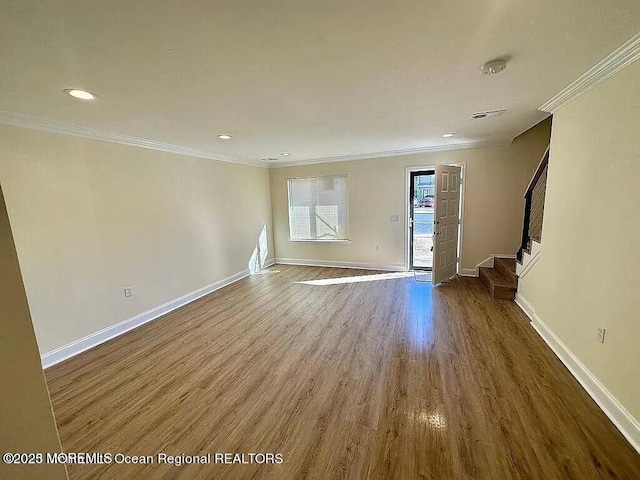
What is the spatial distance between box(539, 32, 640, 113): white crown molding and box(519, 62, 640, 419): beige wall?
0.05 metres

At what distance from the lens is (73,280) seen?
9.25ft

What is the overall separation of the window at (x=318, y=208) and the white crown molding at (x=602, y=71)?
3702 mm

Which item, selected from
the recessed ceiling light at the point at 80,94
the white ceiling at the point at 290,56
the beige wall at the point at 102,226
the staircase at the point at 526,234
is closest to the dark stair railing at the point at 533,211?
the staircase at the point at 526,234

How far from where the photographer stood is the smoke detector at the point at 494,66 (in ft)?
5.64

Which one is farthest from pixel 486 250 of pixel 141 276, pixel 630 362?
pixel 141 276

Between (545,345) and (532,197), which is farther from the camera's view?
(532,197)

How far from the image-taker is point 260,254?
20.1ft

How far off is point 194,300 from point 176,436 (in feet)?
8.99

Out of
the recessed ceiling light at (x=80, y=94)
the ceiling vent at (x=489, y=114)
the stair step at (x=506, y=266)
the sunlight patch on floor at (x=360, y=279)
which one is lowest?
the sunlight patch on floor at (x=360, y=279)

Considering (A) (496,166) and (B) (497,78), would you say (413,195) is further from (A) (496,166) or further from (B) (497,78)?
(B) (497,78)

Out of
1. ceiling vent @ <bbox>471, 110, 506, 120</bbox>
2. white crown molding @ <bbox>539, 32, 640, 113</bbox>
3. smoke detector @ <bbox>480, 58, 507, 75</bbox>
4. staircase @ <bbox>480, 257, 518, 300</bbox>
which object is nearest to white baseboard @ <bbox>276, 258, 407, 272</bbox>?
staircase @ <bbox>480, 257, 518, 300</bbox>

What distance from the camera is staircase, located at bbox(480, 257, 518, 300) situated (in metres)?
3.83

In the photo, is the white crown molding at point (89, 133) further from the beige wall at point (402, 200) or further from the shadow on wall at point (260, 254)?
the beige wall at point (402, 200)

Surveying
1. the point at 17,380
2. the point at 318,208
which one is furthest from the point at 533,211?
the point at 17,380
